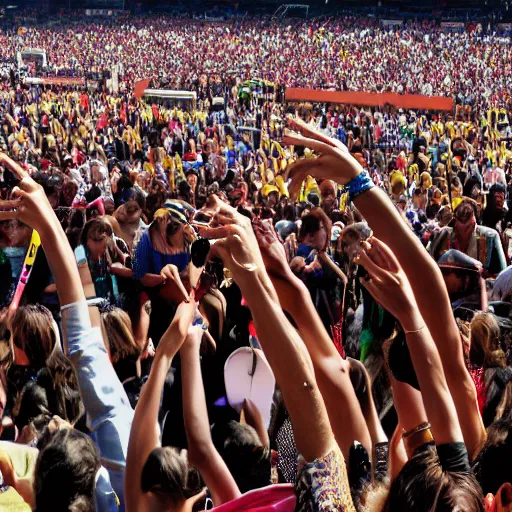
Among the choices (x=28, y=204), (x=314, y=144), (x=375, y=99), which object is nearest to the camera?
(x=314, y=144)

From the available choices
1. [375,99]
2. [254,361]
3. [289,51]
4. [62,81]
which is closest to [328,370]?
[254,361]

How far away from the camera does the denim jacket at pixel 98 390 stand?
100 inches

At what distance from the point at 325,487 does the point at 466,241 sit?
185 inches

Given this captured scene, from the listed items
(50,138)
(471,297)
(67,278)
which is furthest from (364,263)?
(50,138)

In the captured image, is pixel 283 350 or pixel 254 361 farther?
pixel 254 361

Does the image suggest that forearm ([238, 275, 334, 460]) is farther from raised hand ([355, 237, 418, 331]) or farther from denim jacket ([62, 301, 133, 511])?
denim jacket ([62, 301, 133, 511])

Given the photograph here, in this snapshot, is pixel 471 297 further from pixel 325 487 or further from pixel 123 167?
pixel 123 167

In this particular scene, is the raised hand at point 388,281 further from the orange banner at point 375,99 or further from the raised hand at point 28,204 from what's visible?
the orange banner at point 375,99

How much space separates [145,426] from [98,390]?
262mm

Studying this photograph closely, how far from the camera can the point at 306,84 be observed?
3862cm

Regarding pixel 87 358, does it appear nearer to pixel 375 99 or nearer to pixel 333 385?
pixel 333 385

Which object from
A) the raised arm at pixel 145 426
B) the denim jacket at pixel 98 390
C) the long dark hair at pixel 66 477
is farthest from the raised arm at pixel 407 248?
the long dark hair at pixel 66 477

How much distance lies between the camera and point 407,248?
7.59 ft

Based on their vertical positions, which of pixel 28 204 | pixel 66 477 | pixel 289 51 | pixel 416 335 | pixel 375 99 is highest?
pixel 28 204
